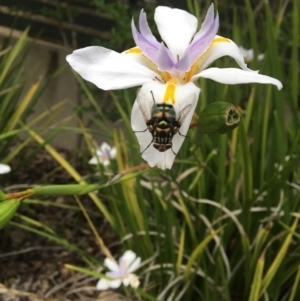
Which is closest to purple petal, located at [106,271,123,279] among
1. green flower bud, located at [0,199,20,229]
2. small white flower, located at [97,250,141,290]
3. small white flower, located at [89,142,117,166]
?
small white flower, located at [97,250,141,290]

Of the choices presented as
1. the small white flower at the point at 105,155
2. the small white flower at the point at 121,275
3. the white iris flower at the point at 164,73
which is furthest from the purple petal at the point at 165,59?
the small white flower at the point at 105,155

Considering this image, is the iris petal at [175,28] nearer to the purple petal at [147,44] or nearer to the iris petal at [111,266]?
the purple petal at [147,44]

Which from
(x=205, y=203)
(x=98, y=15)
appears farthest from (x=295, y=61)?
(x=98, y=15)

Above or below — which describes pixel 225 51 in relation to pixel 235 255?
above

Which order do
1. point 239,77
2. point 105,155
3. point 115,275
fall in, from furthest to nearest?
point 105,155
point 115,275
point 239,77

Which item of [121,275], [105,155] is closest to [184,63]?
[121,275]

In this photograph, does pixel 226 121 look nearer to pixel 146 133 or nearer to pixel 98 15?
pixel 146 133

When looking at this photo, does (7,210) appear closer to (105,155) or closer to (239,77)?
(239,77)
